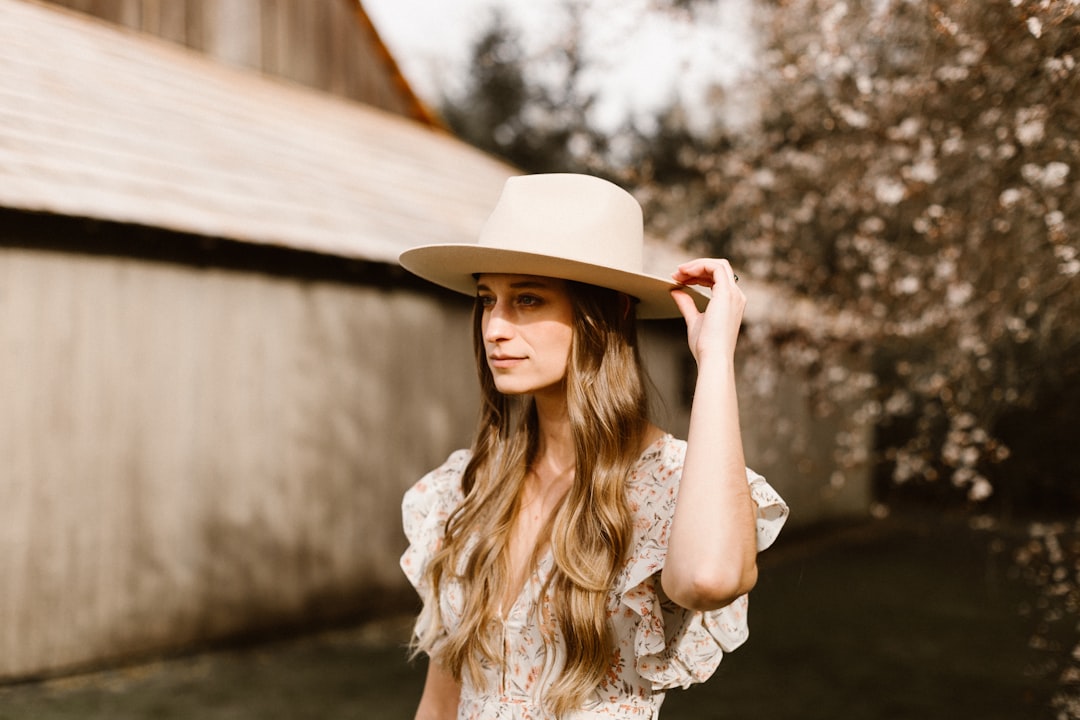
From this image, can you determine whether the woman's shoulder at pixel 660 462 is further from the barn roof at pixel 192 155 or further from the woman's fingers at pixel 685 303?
the barn roof at pixel 192 155

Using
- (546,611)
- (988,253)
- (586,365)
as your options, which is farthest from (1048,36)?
(546,611)

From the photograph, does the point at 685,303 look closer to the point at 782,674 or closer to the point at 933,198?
the point at 933,198

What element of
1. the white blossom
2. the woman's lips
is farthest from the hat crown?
the white blossom

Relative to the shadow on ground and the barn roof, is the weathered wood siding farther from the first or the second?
the shadow on ground

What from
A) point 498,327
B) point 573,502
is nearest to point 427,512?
point 573,502

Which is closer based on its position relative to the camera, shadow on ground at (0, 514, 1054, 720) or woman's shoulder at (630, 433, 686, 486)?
woman's shoulder at (630, 433, 686, 486)

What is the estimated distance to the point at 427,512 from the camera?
2.46 meters

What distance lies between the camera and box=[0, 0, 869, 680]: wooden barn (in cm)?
543

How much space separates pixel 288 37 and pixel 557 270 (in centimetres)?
1023

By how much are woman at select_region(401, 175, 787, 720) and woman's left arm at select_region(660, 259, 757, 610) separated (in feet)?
0.18

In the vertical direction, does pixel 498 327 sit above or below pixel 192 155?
below

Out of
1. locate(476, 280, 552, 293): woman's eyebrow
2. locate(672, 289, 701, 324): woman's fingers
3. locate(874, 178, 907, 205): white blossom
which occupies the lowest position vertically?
locate(672, 289, 701, 324): woman's fingers

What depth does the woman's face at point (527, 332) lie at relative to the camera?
209cm

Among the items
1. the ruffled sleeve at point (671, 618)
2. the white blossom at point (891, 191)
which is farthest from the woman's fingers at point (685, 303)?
the white blossom at point (891, 191)
